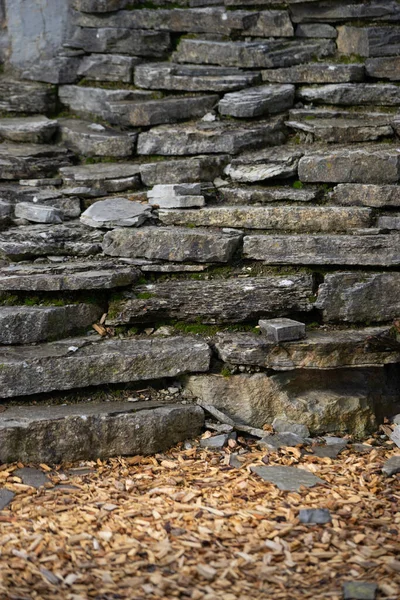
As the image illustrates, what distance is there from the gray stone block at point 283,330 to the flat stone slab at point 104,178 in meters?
2.02

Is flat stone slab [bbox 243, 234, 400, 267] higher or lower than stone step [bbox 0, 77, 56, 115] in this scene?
lower

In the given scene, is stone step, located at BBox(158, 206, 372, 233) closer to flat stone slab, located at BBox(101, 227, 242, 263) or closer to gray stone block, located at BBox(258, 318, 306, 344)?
flat stone slab, located at BBox(101, 227, 242, 263)

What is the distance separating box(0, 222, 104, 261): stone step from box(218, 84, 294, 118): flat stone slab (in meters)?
1.84

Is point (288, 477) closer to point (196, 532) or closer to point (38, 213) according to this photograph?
point (196, 532)

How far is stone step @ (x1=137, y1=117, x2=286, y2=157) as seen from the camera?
738 cm

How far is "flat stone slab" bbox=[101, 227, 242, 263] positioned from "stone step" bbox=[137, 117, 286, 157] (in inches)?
42.2

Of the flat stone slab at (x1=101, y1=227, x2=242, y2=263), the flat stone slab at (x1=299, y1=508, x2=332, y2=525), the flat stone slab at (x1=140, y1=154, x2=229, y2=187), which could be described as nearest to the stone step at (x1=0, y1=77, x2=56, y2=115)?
the flat stone slab at (x1=140, y1=154, x2=229, y2=187)

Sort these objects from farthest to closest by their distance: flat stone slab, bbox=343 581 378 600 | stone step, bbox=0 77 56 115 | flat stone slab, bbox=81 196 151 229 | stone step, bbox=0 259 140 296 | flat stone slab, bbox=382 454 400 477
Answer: stone step, bbox=0 77 56 115 → flat stone slab, bbox=81 196 151 229 → stone step, bbox=0 259 140 296 → flat stone slab, bbox=382 454 400 477 → flat stone slab, bbox=343 581 378 600

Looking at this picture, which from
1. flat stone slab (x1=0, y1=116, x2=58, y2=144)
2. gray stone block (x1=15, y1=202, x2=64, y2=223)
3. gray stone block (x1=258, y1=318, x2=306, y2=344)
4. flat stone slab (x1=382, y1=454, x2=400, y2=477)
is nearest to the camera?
flat stone slab (x1=382, y1=454, x2=400, y2=477)

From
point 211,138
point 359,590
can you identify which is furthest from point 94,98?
point 359,590

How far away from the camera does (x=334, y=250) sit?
646cm

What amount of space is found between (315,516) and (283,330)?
158 cm

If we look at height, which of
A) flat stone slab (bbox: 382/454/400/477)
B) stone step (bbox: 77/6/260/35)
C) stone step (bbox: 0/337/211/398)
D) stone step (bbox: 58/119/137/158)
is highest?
stone step (bbox: 77/6/260/35)

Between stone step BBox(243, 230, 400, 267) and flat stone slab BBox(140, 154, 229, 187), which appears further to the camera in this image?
flat stone slab BBox(140, 154, 229, 187)
